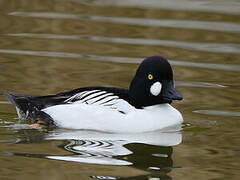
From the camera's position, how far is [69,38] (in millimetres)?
15180

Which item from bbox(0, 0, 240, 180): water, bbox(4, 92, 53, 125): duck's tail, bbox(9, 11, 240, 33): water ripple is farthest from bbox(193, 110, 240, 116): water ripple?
bbox(9, 11, 240, 33): water ripple

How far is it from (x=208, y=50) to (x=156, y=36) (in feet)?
4.44

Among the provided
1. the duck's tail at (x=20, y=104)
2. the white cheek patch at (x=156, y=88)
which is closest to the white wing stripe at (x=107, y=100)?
the white cheek patch at (x=156, y=88)

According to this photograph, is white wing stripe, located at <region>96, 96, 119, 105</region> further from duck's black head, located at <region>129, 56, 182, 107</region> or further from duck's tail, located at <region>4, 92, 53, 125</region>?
duck's tail, located at <region>4, 92, 53, 125</region>

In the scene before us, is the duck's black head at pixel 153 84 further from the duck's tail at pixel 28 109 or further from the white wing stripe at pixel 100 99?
the duck's tail at pixel 28 109

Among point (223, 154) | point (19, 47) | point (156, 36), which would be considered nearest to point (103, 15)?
point (156, 36)

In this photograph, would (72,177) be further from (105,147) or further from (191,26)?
(191,26)

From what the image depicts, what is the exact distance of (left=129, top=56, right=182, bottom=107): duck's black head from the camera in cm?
977

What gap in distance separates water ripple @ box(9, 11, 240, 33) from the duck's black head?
621 centimetres

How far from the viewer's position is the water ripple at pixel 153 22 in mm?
16047

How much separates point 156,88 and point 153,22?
666 cm

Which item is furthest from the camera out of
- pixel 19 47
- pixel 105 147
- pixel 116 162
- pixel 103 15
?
pixel 103 15

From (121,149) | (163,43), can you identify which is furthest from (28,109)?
(163,43)

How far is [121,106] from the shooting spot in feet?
32.3
